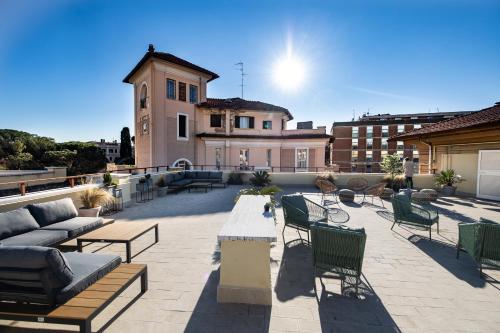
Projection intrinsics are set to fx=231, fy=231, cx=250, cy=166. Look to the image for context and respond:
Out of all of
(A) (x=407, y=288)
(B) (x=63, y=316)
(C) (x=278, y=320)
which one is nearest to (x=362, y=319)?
(C) (x=278, y=320)

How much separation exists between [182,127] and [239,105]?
19.4ft

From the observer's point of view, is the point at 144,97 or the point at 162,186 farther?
the point at 144,97

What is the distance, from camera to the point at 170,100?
63.1ft

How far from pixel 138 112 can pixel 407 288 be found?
22.7m

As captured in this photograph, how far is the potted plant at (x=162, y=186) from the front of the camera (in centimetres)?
1131

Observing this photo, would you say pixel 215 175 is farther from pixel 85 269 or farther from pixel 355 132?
pixel 355 132

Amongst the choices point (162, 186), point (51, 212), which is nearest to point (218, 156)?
point (162, 186)

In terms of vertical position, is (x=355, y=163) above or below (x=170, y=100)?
below

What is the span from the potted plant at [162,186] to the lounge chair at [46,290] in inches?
354

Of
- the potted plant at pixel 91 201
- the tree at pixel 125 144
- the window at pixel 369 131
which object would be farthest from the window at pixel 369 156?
the potted plant at pixel 91 201

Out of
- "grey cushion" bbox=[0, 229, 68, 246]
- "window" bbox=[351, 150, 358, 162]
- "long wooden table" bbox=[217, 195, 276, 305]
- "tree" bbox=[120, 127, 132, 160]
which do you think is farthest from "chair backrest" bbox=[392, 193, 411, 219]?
"window" bbox=[351, 150, 358, 162]

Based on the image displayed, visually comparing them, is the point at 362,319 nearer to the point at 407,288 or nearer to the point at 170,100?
the point at 407,288

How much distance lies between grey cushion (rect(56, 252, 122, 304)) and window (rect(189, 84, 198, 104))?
19.3m

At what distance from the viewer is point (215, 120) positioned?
21906mm
